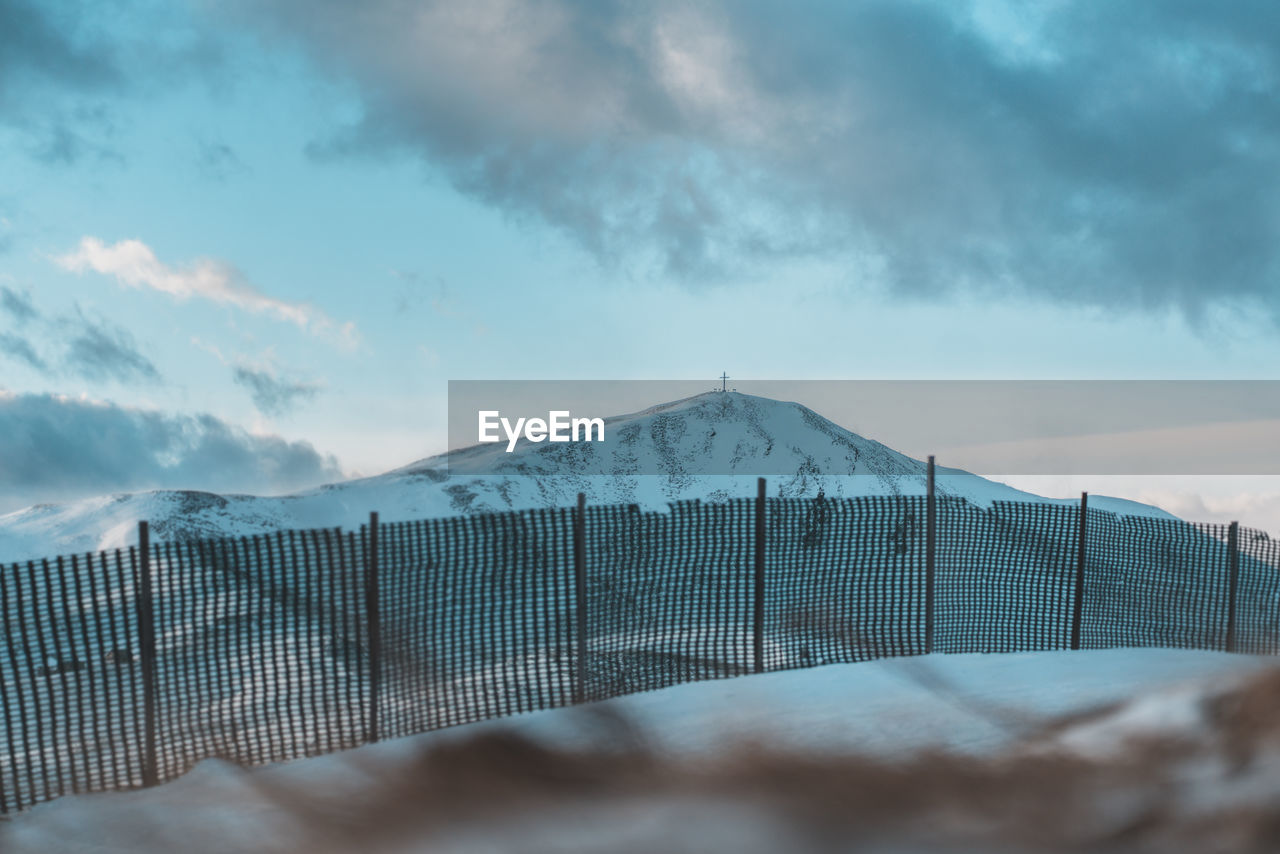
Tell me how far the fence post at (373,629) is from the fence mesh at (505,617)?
2cm

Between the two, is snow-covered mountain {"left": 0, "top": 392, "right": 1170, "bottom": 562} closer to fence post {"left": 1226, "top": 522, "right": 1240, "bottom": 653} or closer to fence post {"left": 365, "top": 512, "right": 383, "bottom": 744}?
fence post {"left": 365, "top": 512, "right": 383, "bottom": 744}

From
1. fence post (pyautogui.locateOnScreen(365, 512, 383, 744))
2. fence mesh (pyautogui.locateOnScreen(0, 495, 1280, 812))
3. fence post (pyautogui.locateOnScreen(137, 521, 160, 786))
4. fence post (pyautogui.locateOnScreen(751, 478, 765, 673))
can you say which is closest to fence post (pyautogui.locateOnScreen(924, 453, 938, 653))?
fence mesh (pyautogui.locateOnScreen(0, 495, 1280, 812))

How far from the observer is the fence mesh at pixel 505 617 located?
9.30 meters

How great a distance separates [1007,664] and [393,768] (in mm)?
6698

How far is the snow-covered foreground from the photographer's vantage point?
7254 millimetres

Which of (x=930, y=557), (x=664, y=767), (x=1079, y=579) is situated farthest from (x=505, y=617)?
(x=1079, y=579)

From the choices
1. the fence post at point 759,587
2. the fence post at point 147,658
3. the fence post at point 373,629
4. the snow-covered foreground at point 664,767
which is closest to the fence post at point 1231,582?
the snow-covered foreground at point 664,767

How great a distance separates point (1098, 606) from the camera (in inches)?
621

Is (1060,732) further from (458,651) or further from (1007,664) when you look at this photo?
(458,651)

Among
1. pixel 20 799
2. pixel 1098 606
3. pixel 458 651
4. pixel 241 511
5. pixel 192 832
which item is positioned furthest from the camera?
pixel 241 511

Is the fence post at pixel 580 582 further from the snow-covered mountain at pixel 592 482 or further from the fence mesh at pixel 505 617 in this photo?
the snow-covered mountain at pixel 592 482

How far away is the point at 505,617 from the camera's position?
1135 centimetres

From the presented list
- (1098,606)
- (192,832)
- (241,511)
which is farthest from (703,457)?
(192,832)

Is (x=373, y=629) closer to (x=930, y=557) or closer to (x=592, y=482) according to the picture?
(x=930, y=557)
